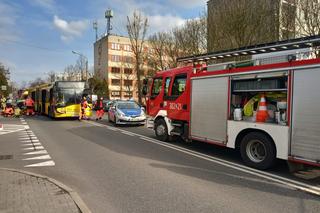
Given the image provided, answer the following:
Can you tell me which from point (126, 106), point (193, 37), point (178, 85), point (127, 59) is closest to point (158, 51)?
point (193, 37)

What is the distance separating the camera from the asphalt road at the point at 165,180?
5180mm

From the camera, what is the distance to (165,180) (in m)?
6.59

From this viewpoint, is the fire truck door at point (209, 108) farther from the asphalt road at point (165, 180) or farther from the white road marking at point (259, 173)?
the asphalt road at point (165, 180)

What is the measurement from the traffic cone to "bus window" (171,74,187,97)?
3278 mm

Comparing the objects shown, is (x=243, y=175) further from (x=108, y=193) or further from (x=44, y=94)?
(x=44, y=94)

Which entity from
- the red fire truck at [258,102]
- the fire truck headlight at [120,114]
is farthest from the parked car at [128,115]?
the red fire truck at [258,102]

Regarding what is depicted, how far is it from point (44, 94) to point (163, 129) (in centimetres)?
1797

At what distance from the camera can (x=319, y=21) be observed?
19031 mm

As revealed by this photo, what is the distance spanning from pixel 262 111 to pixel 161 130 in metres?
5.07

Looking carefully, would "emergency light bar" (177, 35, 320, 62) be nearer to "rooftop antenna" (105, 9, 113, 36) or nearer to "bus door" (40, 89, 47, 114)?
"bus door" (40, 89, 47, 114)

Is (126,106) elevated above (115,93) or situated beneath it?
situated beneath

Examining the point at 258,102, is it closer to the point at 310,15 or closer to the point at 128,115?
the point at 128,115

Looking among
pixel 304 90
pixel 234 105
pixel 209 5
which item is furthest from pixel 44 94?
pixel 304 90

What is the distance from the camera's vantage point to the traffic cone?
7.49 meters
